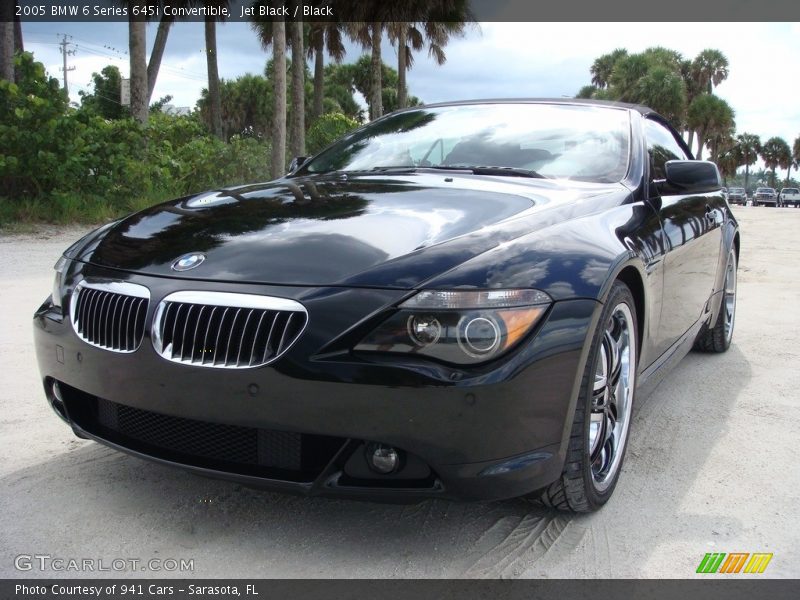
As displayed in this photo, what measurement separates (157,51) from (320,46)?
8737 mm

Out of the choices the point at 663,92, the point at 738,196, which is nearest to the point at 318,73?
the point at 663,92

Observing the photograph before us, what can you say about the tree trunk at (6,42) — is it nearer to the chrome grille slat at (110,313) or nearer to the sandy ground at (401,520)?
the sandy ground at (401,520)

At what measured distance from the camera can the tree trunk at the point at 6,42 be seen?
1303 centimetres

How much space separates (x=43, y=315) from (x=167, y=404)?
2.62ft

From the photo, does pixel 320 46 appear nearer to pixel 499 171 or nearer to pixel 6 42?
pixel 6 42

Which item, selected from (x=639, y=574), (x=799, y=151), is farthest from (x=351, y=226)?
(x=799, y=151)

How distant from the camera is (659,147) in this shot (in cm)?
396

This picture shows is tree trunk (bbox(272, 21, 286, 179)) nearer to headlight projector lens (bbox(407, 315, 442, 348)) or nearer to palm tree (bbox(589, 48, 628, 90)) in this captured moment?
headlight projector lens (bbox(407, 315, 442, 348))

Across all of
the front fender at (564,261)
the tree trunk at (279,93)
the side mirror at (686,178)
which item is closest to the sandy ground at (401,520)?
the front fender at (564,261)

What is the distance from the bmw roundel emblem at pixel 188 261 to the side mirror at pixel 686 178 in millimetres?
2137

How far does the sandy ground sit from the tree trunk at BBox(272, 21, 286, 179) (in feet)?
48.2

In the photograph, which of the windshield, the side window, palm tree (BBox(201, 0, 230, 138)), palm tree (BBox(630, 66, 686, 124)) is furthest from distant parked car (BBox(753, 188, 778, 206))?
the windshield

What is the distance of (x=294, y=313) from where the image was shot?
6.88ft

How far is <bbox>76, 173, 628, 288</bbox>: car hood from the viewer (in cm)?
220
